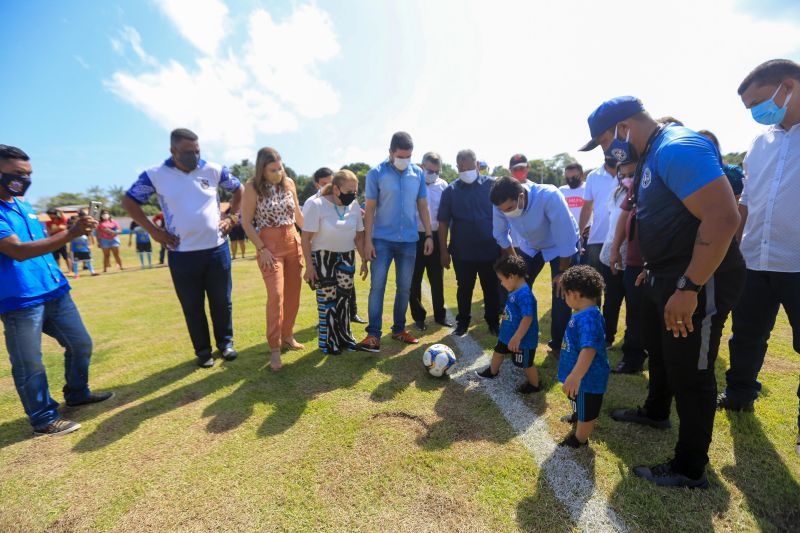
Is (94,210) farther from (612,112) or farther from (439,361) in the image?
(612,112)

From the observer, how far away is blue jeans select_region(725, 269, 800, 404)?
301 cm

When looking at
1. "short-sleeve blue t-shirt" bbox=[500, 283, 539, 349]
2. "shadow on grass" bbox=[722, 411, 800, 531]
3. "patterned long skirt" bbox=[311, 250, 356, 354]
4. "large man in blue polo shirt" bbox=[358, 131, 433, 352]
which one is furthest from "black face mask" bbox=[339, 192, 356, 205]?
"shadow on grass" bbox=[722, 411, 800, 531]

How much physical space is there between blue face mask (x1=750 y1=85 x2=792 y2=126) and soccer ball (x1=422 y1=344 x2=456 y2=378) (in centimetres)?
314

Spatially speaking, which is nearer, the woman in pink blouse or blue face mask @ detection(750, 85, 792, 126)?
blue face mask @ detection(750, 85, 792, 126)

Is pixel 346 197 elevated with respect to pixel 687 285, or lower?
elevated

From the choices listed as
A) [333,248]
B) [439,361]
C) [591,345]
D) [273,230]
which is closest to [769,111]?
[591,345]

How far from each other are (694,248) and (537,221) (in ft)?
6.87

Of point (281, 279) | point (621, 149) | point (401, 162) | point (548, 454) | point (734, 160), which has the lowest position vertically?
point (548, 454)

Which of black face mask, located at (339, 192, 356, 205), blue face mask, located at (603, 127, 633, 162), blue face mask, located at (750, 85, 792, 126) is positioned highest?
blue face mask, located at (750, 85, 792, 126)

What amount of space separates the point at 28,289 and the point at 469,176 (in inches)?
179

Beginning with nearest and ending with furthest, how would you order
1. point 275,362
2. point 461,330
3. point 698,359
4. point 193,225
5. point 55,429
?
point 698,359 → point 55,429 → point 193,225 → point 275,362 → point 461,330

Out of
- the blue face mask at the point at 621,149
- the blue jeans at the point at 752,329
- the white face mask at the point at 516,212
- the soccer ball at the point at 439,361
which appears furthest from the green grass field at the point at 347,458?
the blue face mask at the point at 621,149

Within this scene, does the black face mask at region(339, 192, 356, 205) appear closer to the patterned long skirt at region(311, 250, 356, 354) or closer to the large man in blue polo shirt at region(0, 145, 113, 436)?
the patterned long skirt at region(311, 250, 356, 354)

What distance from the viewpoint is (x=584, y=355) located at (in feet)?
8.52
